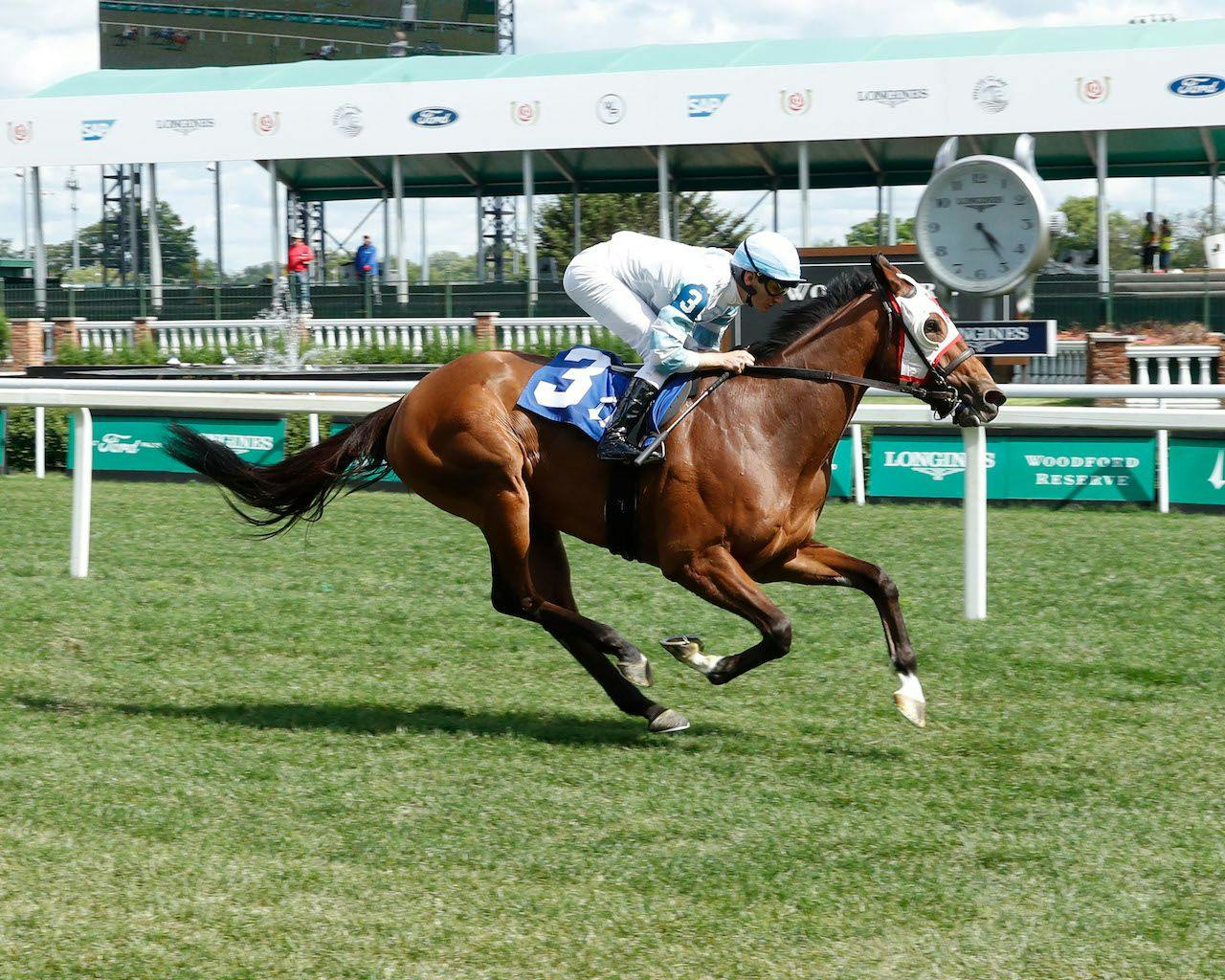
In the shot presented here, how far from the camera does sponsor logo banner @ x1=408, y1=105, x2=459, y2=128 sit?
24016 millimetres

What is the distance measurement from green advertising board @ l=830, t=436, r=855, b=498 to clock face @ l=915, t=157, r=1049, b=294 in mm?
1778

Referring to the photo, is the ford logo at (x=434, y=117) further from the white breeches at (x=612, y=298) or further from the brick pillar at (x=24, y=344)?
the white breeches at (x=612, y=298)

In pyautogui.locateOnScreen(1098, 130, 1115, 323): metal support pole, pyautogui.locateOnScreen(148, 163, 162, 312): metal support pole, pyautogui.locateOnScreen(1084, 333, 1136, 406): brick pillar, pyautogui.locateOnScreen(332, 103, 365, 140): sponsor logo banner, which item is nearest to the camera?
pyautogui.locateOnScreen(1084, 333, 1136, 406): brick pillar

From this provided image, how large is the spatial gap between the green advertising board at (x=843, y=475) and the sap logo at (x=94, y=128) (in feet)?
66.0

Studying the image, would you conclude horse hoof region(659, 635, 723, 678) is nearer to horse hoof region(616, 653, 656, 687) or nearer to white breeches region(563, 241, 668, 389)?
horse hoof region(616, 653, 656, 687)

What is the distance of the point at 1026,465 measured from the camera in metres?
9.31

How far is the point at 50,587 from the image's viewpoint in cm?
673

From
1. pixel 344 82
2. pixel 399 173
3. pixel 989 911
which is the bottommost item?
pixel 989 911

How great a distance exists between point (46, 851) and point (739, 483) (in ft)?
7.26

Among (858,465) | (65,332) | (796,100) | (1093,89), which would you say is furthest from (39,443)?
(1093,89)

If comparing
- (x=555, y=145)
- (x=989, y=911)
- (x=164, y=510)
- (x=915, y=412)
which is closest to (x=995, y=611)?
(x=915, y=412)

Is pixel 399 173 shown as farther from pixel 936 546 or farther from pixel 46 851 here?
pixel 46 851

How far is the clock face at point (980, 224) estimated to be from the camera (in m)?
10.4

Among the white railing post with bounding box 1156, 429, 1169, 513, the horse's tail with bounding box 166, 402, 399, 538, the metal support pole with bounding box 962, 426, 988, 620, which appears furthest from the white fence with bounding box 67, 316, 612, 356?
the horse's tail with bounding box 166, 402, 399, 538
